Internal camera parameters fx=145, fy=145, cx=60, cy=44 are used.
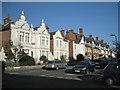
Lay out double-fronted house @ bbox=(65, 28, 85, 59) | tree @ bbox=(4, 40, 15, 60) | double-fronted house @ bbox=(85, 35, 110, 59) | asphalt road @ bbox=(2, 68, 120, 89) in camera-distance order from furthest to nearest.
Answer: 1. double-fronted house @ bbox=(85, 35, 110, 59)
2. double-fronted house @ bbox=(65, 28, 85, 59)
3. tree @ bbox=(4, 40, 15, 60)
4. asphalt road @ bbox=(2, 68, 120, 89)

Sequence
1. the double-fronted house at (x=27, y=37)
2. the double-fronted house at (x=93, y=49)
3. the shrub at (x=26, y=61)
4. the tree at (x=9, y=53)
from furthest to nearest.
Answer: the double-fronted house at (x=93, y=49), the double-fronted house at (x=27, y=37), the shrub at (x=26, y=61), the tree at (x=9, y=53)

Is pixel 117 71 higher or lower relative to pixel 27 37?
lower

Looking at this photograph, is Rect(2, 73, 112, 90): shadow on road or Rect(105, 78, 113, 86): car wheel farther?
Rect(105, 78, 113, 86): car wheel

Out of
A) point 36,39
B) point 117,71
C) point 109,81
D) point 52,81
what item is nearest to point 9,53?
point 36,39

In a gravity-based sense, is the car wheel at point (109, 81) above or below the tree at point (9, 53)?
below

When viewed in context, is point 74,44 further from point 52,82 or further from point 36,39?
point 52,82

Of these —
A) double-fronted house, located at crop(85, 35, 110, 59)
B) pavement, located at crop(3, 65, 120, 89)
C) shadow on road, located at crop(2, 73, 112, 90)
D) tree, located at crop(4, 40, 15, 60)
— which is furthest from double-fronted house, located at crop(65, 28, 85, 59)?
shadow on road, located at crop(2, 73, 112, 90)

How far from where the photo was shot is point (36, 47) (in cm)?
3212

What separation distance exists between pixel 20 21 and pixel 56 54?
42.8 ft

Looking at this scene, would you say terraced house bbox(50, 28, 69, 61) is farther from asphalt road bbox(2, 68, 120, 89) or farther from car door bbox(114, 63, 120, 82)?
car door bbox(114, 63, 120, 82)

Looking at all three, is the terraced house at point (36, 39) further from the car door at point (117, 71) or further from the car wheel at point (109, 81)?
the car door at point (117, 71)

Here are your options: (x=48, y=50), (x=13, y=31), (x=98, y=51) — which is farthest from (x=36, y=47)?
(x=98, y=51)

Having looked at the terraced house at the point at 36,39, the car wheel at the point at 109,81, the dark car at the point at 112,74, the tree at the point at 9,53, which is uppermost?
the terraced house at the point at 36,39

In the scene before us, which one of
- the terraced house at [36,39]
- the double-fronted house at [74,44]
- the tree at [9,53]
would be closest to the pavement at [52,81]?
the tree at [9,53]
